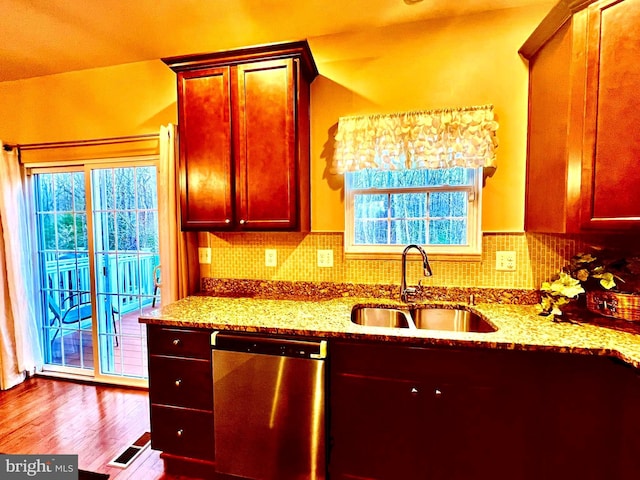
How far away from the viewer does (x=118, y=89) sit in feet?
8.16

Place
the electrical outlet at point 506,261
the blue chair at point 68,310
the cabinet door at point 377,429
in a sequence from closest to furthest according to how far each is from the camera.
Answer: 1. the cabinet door at point 377,429
2. the electrical outlet at point 506,261
3. the blue chair at point 68,310

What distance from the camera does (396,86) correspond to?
2.05m

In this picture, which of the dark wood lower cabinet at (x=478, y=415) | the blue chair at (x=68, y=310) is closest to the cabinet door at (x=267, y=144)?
the dark wood lower cabinet at (x=478, y=415)

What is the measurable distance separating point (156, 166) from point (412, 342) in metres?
2.26

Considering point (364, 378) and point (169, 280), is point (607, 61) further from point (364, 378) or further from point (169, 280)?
point (169, 280)

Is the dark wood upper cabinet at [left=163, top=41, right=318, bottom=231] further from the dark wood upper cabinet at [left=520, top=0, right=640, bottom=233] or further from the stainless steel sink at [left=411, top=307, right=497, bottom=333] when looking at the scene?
the dark wood upper cabinet at [left=520, top=0, right=640, bottom=233]

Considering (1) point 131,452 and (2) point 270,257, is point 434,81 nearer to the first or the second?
(2) point 270,257

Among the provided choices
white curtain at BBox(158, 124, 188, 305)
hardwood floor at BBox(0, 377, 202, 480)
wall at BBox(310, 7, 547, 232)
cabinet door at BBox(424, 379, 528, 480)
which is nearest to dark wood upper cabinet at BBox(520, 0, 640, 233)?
wall at BBox(310, 7, 547, 232)

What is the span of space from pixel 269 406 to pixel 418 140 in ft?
5.64

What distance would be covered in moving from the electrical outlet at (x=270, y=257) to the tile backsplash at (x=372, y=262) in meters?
0.02

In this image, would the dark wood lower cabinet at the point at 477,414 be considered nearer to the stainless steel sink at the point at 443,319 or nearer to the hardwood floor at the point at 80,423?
the stainless steel sink at the point at 443,319

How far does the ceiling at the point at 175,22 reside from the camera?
1.83m

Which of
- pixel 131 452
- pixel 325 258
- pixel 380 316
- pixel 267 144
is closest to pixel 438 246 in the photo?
pixel 380 316

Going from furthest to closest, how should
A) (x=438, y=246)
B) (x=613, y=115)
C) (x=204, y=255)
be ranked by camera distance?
(x=204, y=255)
(x=438, y=246)
(x=613, y=115)
